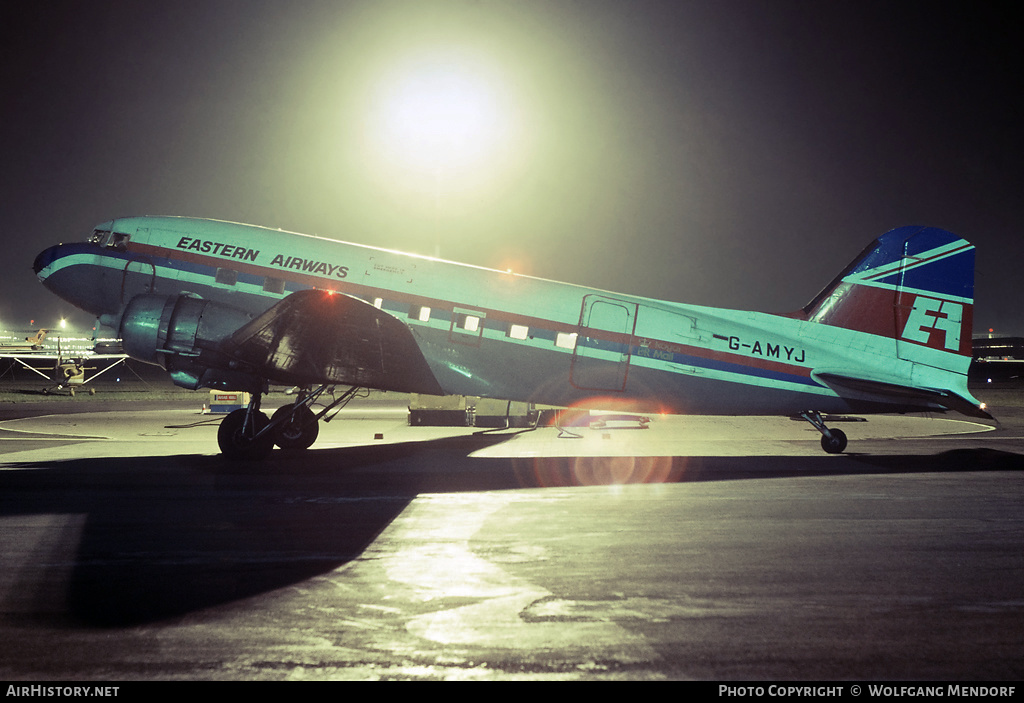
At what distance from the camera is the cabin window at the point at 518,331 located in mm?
12562

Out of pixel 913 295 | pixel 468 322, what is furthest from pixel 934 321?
pixel 468 322

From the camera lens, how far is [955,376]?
12141mm

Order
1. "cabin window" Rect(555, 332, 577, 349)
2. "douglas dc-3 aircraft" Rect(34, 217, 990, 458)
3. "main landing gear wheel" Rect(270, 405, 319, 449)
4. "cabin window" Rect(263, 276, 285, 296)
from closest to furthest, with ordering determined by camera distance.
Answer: "douglas dc-3 aircraft" Rect(34, 217, 990, 458) → "cabin window" Rect(555, 332, 577, 349) → "cabin window" Rect(263, 276, 285, 296) → "main landing gear wheel" Rect(270, 405, 319, 449)

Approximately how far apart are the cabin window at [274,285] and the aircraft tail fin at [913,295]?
10983mm

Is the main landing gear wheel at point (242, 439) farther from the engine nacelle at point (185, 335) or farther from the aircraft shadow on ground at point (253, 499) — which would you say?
the engine nacelle at point (185, 335)

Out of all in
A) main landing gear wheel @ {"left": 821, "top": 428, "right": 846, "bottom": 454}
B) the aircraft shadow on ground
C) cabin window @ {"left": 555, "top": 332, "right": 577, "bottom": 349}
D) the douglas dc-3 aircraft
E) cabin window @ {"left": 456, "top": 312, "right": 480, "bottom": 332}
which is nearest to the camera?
the aircraft shadow on ground

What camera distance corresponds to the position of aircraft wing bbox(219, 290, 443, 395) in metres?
10.8

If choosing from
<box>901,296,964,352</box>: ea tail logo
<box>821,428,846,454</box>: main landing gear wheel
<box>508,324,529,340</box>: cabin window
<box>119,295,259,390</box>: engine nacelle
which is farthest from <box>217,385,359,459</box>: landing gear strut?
<box>901,296,964,352</box>: ea tail logo

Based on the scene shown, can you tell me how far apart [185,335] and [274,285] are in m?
1.92

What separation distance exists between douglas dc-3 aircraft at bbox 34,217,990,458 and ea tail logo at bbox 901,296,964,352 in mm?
20

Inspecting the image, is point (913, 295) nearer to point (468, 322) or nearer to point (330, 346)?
point (468, 322)

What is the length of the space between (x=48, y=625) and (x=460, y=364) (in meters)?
8.71

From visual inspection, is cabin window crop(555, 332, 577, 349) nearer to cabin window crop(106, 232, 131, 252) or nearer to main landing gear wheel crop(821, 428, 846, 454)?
main landing gear wheel crop(821, 428, 846, 454)

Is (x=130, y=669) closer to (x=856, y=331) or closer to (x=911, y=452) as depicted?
(x=856, y=331)
